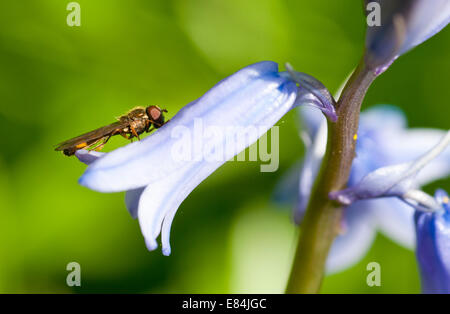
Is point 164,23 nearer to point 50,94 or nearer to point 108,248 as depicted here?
point 50,94

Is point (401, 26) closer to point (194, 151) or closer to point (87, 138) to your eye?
point (194, 151)

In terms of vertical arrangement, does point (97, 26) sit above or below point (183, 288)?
above

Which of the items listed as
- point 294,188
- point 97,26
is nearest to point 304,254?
point 294,188

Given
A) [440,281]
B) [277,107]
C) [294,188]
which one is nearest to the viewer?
[277,107]

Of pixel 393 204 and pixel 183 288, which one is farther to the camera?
pixel 183 288

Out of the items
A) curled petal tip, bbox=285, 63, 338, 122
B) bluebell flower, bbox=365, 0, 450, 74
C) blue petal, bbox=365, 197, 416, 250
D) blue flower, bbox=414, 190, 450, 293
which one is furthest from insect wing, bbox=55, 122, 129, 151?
blue petal, bbox=365, 197, 416, 250

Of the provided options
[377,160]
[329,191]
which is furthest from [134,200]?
[377,160]

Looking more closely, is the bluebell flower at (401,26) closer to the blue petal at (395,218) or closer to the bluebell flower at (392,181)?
the bluebell flower at (392,181)
